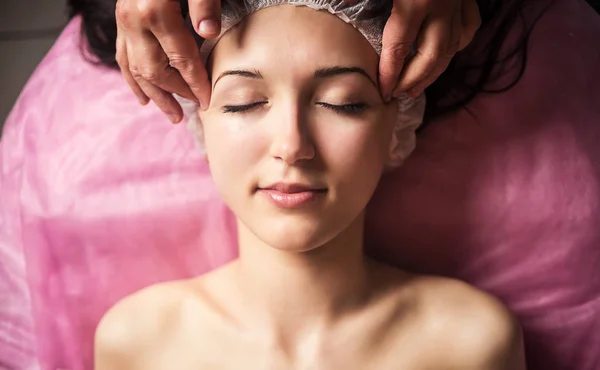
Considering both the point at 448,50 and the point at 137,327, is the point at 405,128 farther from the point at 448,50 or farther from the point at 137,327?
the point at 137,327

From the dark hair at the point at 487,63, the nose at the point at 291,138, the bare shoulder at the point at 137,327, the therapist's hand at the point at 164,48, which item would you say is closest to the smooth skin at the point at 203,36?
the therapist's hand at the point at 164,48

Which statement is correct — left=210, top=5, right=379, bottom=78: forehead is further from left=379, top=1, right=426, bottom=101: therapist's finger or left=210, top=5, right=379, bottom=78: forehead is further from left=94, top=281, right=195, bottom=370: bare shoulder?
left=94, top=281, right=195, bottom=370: bare shoulder

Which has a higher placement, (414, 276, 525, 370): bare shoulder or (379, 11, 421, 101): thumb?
(379, 11, 421, 101): thumb

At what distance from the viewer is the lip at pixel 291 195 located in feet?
3.13

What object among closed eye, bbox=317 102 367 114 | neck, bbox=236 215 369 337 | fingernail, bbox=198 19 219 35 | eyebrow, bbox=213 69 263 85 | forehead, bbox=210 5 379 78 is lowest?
neck, bbox=236 215 369 337

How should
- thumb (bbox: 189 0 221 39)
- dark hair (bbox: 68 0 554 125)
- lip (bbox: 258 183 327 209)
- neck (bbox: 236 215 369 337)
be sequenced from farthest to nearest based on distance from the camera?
dark hair (bbox: 68 0 554 125), neck (bbox: 236 215 369 337), lip (bbox: 258 183 327 209), thumb (bbox: 189 0 221 39)

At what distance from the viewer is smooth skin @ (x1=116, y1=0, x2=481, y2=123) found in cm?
87

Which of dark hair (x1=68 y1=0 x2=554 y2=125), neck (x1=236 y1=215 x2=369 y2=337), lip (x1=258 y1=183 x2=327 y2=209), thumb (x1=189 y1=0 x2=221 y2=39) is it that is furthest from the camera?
dark hair (x1=68 y1=0 x2=554 y2=125)

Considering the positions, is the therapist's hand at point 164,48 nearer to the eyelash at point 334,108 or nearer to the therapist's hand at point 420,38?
the eyelash at point 334,108

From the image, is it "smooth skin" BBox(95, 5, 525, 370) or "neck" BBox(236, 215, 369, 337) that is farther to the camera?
"neck" BBox(236, 215, 369, 337)

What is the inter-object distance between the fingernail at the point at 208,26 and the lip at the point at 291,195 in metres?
0.23

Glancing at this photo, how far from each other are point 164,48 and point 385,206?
560 mm

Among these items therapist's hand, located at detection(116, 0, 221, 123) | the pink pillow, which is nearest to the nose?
therapist's hand, located at detection(116, 0, 221, 123)

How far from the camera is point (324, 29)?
0.94 m
